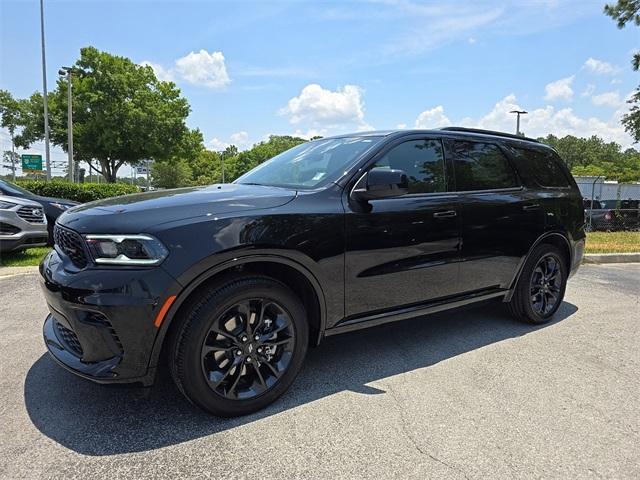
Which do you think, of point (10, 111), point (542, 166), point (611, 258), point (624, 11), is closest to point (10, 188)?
point (542, 166)

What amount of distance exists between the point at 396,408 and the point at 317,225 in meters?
1.25

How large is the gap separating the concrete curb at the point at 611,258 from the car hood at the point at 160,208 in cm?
742

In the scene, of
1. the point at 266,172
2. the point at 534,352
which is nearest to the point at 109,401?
the point at 266,172

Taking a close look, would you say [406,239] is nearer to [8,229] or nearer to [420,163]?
[420,163]

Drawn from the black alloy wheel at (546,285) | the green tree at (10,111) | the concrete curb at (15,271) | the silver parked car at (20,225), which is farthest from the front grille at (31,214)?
the green tree at (10,111)

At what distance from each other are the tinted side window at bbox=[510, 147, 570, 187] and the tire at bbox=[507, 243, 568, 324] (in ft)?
2.18

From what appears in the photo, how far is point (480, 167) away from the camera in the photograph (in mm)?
4102

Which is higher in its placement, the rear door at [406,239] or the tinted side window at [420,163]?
the tinted side window at [420,163]

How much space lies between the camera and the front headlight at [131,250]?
97.0 inches

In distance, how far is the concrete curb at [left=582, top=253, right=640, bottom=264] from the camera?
27.9 feet

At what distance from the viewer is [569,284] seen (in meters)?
6.51

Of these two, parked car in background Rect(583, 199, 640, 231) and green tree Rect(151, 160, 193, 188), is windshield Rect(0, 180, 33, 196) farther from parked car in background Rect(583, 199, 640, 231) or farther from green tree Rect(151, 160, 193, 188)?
green tree Rect(151, 160, 193, 188)

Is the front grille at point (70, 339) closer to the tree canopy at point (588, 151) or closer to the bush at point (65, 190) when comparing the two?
the bush at point (65, 190)

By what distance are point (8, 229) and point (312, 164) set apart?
591 cm
